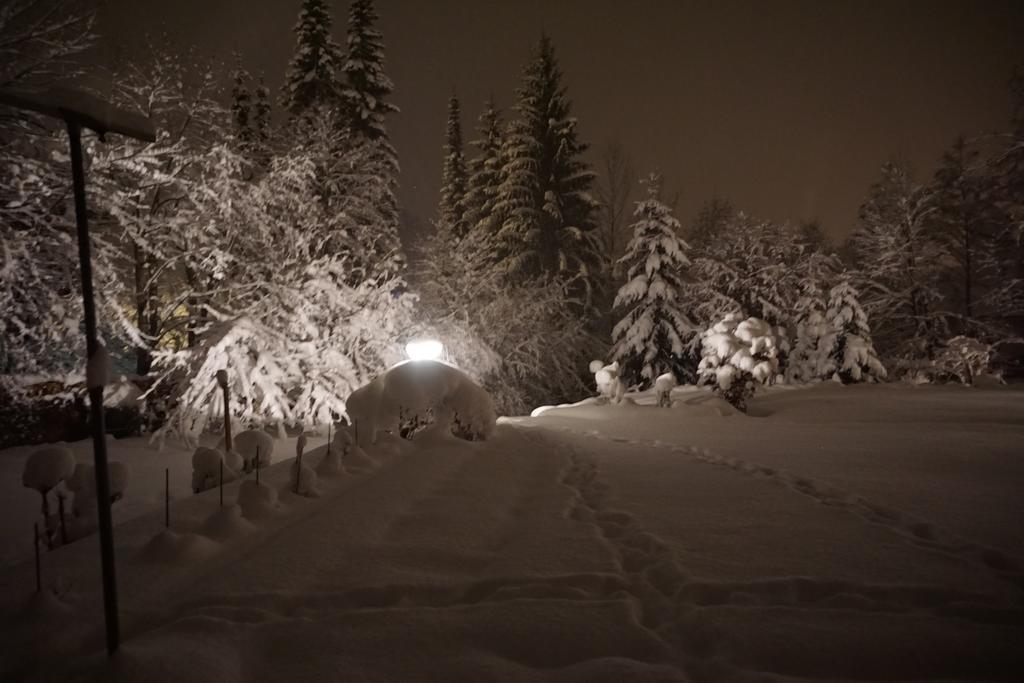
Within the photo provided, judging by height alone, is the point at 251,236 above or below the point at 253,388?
above

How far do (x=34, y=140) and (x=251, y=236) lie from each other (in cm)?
505

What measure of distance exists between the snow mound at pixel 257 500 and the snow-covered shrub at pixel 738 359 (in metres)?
12.0

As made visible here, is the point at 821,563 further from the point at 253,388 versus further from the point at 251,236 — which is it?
the point at 251,236

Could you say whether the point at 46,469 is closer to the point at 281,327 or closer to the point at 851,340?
the point at 281,327

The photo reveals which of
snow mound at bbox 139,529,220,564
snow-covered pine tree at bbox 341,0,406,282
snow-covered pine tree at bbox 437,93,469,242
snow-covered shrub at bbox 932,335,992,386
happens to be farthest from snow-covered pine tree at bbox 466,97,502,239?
snow mound at bbox 139,529,220,564

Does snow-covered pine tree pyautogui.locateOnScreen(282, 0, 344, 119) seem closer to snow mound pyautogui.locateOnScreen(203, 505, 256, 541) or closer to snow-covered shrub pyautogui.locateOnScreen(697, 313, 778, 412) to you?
snow-covered shrub pyautogui.locateOnScreen(697, 313, 778, 412)

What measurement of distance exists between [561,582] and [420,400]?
4675 millimetres

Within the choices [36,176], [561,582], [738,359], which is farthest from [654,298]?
[561,582]

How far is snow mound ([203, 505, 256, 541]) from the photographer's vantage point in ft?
12.5

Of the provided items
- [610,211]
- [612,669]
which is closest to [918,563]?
[612,669]

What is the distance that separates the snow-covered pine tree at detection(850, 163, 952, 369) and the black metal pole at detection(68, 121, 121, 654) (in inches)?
973

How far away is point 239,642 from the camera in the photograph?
2535 mm

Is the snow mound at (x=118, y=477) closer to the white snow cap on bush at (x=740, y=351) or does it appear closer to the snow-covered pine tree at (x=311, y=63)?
the white snow cap on bush at (x=740, y=351)

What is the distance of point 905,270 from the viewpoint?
72.6 feet
